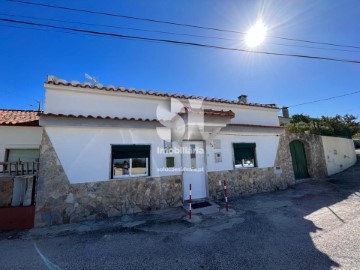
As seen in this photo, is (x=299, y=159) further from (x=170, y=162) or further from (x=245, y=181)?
(x=170, y=162)

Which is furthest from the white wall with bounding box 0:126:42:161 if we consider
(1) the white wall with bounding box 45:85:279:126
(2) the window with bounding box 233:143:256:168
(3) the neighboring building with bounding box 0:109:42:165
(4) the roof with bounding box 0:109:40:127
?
(2) the window with bounding box 233:143:256:168

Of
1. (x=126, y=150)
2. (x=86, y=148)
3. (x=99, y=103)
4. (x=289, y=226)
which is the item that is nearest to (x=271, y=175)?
(x=289, y=226)

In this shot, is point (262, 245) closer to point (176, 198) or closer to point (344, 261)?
point (344, 261)

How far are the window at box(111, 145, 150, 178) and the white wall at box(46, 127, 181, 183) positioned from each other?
251 mm

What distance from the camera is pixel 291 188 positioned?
33.6 ft

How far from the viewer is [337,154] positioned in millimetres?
15484

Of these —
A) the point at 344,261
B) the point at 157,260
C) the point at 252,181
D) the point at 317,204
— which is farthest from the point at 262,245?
the point at 252,181

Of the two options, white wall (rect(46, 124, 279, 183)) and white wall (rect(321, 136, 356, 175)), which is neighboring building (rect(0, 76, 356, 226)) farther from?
white wall (rect(321, 136, 356, 175))

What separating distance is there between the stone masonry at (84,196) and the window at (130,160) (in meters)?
0.37

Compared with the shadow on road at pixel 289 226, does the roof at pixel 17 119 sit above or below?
above

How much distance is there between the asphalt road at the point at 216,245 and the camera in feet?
11.9

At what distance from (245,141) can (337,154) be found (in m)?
12.0

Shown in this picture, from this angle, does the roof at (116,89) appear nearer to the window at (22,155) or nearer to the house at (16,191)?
the house at (16,191)

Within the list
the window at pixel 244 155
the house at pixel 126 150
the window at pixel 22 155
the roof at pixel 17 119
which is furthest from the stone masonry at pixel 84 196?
the window at pixel 244 155
